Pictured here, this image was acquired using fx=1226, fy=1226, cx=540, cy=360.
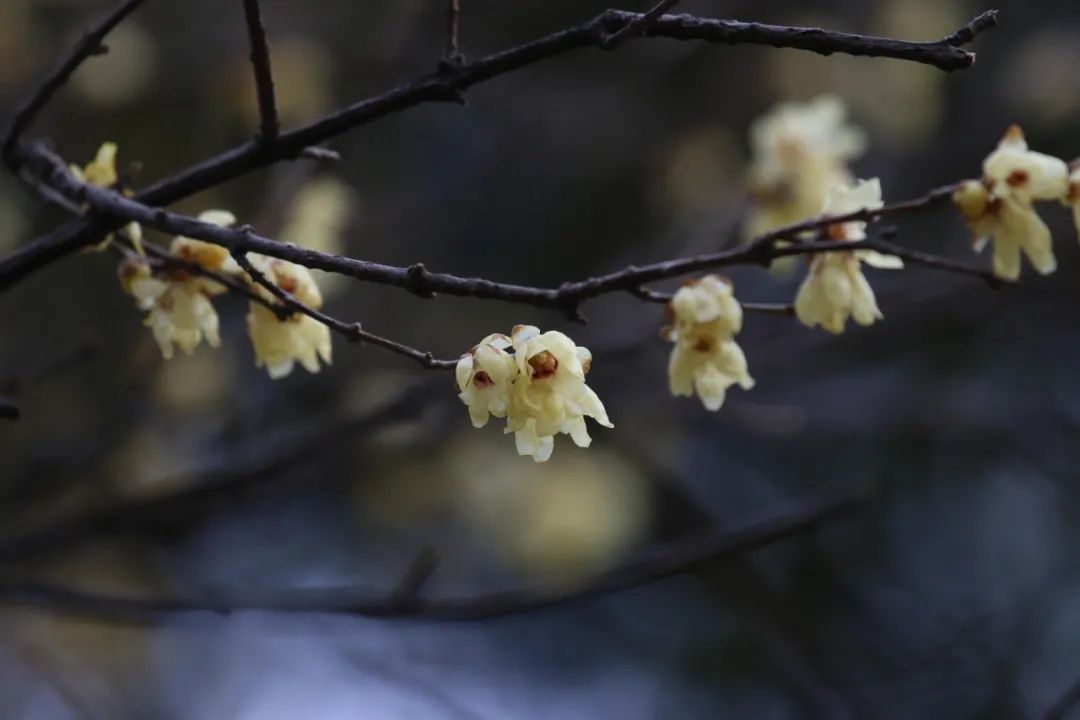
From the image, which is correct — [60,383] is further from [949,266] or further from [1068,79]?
[1068,79]

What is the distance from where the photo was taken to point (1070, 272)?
3895mm

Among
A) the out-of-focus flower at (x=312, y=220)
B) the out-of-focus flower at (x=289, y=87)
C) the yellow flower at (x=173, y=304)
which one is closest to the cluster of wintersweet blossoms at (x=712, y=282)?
the yellow flower at (x=173, y=304)

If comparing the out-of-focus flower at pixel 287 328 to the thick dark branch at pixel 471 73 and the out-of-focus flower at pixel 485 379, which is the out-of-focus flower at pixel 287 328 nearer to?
the thick dark branch at pixel 471 73

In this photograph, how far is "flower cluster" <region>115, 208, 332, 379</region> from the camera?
121 cm

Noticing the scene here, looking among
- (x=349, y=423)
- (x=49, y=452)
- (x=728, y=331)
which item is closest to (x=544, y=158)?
(x=49, y=452)

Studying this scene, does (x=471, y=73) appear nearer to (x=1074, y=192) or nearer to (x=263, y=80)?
(x=263, y=80)

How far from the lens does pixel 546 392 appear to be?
109cm

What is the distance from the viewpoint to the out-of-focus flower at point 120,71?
3.19 m

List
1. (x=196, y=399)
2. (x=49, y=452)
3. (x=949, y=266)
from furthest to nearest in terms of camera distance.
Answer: (x=196, y=399)
(x=49, y=452)
(x=949, y=266)

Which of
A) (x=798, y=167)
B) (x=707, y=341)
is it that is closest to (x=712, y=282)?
(x=707, y=341)

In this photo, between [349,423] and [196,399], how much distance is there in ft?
3.18

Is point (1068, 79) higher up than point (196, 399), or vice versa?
point (1068, 79)

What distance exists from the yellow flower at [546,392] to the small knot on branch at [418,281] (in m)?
0.14

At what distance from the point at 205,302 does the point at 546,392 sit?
0.38 m
